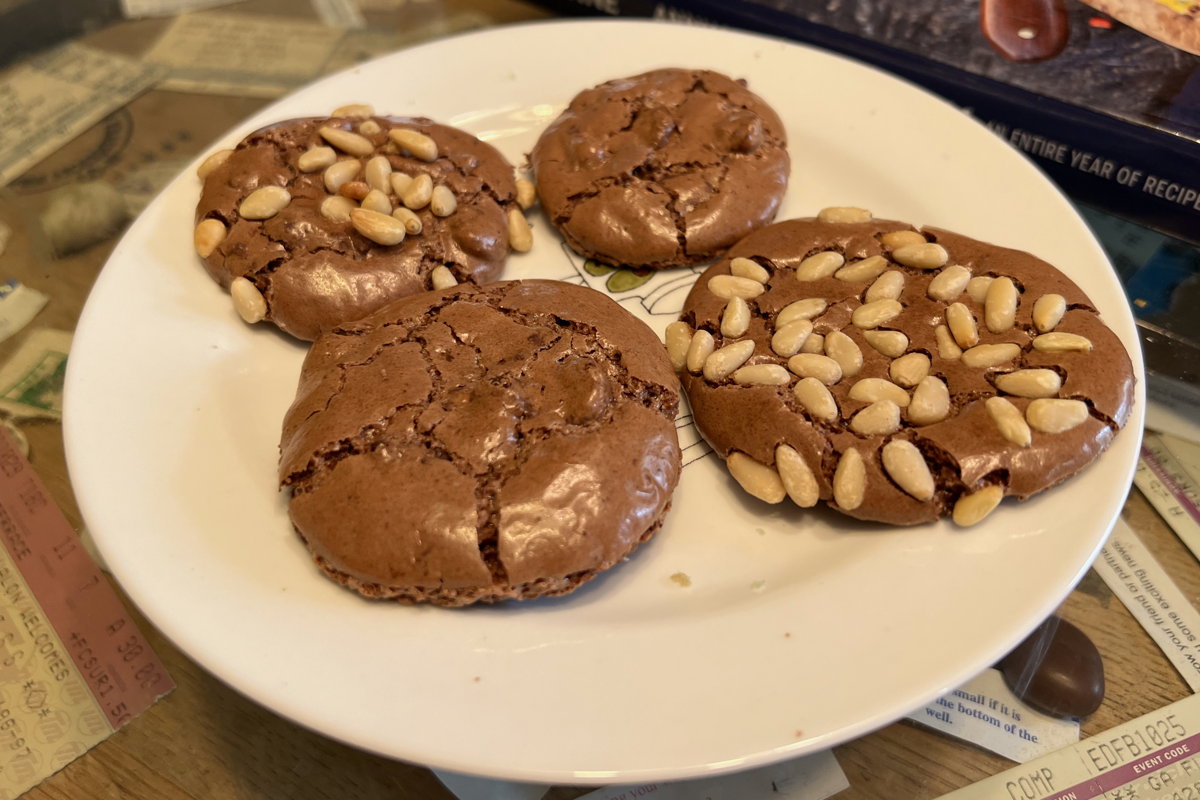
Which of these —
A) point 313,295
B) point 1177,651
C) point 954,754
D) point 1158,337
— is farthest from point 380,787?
point 1158,337

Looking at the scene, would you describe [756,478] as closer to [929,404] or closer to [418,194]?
[929,404]


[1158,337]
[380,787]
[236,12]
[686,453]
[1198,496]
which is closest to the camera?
[380,787]

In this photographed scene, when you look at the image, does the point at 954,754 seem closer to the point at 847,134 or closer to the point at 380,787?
the point at 380,787

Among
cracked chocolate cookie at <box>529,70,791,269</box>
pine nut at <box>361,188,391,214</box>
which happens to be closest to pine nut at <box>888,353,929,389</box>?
cracked chocolate cookie at <box>529,70,791,269</box>

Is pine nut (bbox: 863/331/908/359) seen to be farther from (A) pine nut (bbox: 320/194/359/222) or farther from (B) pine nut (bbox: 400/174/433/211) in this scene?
(A) pine nut (bbox: 320/194/359/222)

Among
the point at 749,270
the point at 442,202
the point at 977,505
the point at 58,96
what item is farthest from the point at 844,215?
the point at 58,96

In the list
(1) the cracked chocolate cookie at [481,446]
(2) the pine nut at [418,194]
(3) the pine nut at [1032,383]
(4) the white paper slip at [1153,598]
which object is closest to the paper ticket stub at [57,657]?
(1) the cracked chocolate cookie at [481,446]
